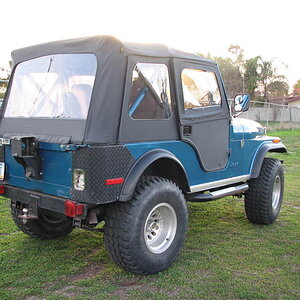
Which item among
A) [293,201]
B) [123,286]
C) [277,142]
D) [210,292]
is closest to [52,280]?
[123,286]

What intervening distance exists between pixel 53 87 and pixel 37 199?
44.5 inches

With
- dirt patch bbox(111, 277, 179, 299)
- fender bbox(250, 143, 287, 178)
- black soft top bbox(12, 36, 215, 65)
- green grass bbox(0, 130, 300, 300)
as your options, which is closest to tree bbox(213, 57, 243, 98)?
fender bbox(250, 143, 287, 178)

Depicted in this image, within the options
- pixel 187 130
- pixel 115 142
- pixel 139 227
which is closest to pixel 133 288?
pixel 139 227

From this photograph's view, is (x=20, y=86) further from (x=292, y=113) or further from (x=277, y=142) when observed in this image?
(x=292, y=113)

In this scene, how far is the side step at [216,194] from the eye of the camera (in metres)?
4.46

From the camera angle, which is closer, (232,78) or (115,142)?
(115,142)

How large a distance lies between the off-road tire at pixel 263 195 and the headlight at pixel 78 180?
290cm

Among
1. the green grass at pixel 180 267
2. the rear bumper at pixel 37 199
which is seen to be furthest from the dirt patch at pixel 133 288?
the rear bumper at pixel 37 199

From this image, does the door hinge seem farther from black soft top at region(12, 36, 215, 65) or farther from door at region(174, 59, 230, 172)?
black soft top at region(12, 36, 215, 65)

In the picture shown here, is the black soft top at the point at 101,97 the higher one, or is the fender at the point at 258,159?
the black soft top at the point at 101,97

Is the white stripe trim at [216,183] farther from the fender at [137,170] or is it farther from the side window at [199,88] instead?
the side window at [199,88]

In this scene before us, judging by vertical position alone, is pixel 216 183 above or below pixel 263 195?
above

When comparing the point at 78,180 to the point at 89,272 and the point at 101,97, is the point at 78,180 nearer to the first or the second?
the point at 101,97

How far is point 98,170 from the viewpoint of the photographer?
3326mm
